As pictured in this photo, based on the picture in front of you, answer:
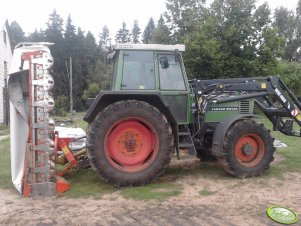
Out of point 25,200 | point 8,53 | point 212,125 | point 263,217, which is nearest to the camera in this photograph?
point 263,217

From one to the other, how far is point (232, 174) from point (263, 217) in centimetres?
202

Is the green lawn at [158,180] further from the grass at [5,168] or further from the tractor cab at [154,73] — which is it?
the tractor cab at [154,73]

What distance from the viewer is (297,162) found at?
27.5 ft

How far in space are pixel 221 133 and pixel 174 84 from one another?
1.20 m

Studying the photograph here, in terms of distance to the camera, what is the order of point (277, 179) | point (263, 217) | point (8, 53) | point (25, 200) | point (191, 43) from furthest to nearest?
point (8, 53) → point (191, 43) → point (277, 179) → point (25, 200) → point (263, 217)

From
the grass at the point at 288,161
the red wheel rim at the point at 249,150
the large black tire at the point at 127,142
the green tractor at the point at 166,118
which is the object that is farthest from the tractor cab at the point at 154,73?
the grass at the point at 288,161

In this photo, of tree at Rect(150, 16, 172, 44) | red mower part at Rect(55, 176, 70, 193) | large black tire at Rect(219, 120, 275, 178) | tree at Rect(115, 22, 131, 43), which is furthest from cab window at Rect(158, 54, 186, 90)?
tree at Rect(115, 22, 131, 43)

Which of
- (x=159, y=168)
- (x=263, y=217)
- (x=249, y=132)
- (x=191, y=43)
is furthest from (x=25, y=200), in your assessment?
(x=191, y=43)

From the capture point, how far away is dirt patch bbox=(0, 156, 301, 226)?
4.83 m

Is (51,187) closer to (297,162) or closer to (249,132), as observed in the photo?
(249,132)

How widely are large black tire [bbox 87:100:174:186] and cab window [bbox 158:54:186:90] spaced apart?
68cm

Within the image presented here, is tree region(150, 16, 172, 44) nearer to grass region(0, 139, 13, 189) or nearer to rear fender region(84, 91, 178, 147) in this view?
grass region(0, 139, 13, 189)

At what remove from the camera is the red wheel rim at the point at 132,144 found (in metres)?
6.49

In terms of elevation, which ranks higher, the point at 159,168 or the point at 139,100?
the point at 139,100
